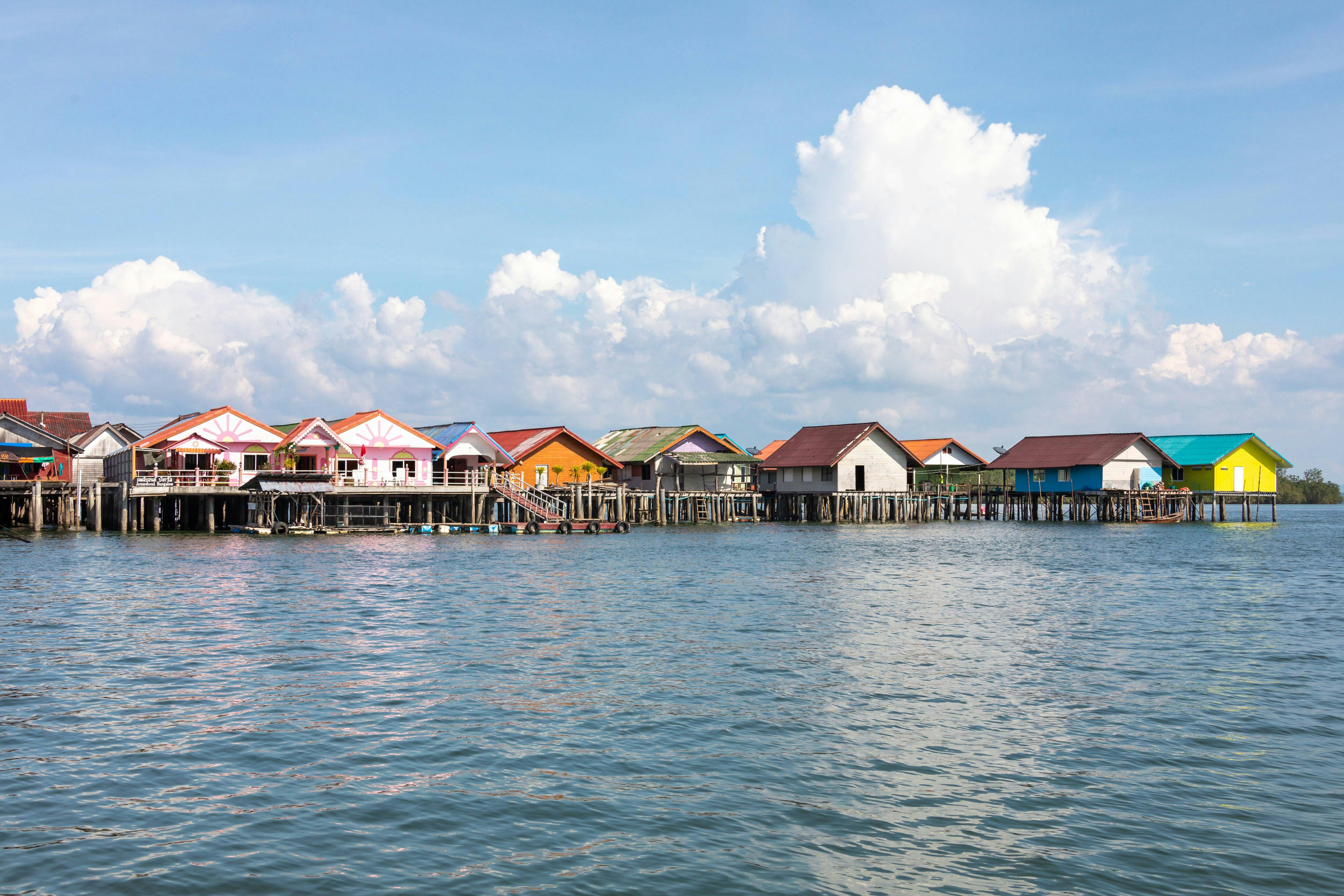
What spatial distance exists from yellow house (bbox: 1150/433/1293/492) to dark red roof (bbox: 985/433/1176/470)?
6.02 feet

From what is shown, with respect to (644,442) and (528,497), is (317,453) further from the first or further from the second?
(644,442)

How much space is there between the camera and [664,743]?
43.4 feet

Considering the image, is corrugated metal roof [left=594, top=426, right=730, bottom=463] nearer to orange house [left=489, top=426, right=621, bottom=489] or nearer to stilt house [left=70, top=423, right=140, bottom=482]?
orange house [left=489, top=426, right=621, bottom=489]

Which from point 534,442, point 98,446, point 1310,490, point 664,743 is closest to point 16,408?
point 98,446

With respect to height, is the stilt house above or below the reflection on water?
above

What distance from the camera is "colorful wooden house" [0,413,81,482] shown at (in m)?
58.9

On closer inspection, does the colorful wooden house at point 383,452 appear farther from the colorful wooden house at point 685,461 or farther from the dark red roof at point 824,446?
the dark red roof at point 824,446

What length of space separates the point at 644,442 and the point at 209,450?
31.3 meters

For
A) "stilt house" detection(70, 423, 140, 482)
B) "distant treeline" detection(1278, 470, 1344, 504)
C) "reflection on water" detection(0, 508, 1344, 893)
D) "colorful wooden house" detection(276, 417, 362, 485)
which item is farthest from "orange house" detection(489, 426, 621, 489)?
"distant treeline" detection(1278, 470, 1344, 504)

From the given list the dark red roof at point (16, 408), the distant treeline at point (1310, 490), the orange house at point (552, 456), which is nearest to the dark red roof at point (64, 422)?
the dark red roof at point (16, 408)

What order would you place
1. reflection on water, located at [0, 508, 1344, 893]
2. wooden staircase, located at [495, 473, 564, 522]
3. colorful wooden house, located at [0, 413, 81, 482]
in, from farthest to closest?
colorful wooden house, located at [0, 413, 81, 482] → wooden staircase, located at [495, 473, 564, 522] → reflection on water, located at [0, 508, 1344, 893]

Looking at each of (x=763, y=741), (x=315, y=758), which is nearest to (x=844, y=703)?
(x=763, y=741)

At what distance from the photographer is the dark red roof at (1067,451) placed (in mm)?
73062

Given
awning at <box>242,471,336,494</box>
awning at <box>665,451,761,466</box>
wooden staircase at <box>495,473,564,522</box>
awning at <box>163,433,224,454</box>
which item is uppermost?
awning at <box>163,433,224,454</box>
